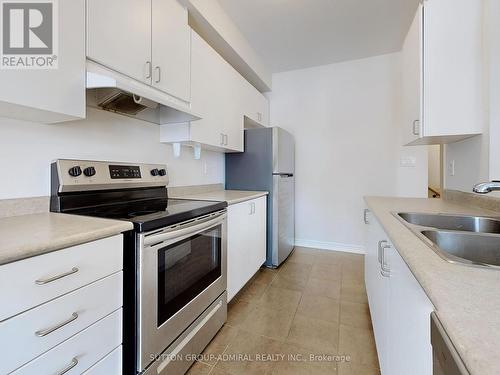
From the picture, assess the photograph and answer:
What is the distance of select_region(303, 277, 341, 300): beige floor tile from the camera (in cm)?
217

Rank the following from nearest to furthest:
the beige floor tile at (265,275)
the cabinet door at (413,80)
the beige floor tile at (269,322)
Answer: the cabinet door at (413,80) < the beige floor tile at (269,322) < the beige floor tile at (265,275)

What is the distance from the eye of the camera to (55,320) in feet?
2.44

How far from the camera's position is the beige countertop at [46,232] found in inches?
26.3

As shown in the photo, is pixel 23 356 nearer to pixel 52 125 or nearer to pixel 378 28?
pixel 52 125

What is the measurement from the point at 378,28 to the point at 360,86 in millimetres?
754

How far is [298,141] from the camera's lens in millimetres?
3539

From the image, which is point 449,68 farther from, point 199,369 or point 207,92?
point 199,369

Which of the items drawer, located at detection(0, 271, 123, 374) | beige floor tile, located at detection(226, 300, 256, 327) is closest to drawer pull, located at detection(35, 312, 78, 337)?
drawer, located at detection(0, 271, 123, 374)

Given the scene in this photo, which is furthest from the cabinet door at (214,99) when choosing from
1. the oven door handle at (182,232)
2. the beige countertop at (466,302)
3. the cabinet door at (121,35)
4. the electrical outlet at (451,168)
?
the electrical outlet at (451,168)

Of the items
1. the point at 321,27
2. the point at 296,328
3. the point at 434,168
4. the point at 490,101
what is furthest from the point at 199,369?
the point at 434,168

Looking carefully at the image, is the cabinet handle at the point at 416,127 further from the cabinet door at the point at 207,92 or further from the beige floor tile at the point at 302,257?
the beige floor tile at the point at 302,257

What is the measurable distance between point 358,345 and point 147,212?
4.98ft

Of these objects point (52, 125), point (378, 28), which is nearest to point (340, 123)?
point (378, 28)

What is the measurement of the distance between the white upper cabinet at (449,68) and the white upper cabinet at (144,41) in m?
1.52
